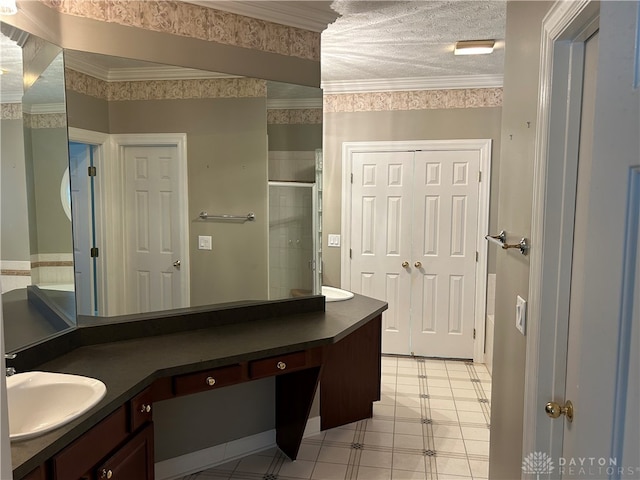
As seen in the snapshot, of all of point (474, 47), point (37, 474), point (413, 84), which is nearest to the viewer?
point (37, 474)

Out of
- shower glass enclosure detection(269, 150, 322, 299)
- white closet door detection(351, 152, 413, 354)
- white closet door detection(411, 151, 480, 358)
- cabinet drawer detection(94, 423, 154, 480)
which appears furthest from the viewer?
white closet door detection(351, 152, 413, 354)

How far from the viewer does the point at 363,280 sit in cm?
431

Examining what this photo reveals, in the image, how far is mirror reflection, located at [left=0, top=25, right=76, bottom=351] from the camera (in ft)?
5.44

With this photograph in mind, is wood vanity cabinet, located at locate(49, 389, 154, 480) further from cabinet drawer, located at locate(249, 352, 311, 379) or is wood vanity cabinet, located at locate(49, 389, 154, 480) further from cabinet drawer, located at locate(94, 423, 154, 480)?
cabinet drawer, located at locate(249, 352, 311, 379)

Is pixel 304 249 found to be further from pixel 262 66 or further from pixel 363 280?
pixel 363 280

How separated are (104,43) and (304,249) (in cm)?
148

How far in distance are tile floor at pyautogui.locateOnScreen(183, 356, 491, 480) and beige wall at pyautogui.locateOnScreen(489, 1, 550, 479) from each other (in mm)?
626

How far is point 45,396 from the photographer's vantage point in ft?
5.14

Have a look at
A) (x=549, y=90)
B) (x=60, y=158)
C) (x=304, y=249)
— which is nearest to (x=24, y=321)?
(x=60, y=158)

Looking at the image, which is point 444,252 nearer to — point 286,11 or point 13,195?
point 286,11

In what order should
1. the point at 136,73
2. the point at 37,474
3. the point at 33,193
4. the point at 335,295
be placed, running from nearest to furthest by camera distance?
1. the point at 37,474
2. the point at 33,193
3. the point at 136,73
4. the point at 335,295

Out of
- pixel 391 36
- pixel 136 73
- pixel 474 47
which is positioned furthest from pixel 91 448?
pixel 474 47

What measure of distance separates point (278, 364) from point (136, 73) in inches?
60.0

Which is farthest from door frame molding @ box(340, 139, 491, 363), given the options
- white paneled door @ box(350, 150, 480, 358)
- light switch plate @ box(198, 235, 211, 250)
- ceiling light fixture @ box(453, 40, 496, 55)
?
light switch plate @ box(198, 235, 211, 250)
